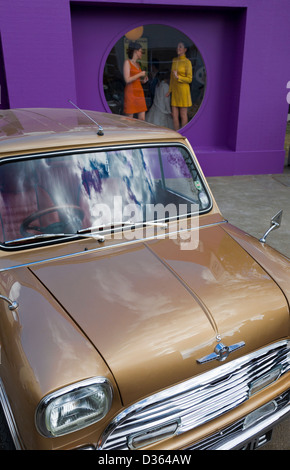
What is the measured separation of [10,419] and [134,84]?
22.4ft

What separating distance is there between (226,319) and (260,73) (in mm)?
6694

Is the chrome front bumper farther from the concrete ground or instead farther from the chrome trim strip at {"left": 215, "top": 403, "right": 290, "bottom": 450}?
the concrete ground

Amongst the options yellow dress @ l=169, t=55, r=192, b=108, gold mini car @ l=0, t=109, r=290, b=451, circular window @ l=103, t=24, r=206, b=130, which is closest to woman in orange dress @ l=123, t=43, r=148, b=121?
circular window @ l=103, t=24, r=206, b=130

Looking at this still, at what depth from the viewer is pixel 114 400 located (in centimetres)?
163

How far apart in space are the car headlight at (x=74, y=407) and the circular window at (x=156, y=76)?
21.8ft

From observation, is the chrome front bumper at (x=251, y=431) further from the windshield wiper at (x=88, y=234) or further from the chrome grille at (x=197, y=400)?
the windshield wiper at (x=88, y=234)

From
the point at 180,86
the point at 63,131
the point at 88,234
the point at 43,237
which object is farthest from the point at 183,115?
the point at 43,237

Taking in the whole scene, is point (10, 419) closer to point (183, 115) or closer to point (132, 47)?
point (132, 47)

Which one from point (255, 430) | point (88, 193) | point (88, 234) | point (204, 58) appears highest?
point (204, 58)

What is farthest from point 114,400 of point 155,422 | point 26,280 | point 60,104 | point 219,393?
point 60,104

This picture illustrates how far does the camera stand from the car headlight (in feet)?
4.96

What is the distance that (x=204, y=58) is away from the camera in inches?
295

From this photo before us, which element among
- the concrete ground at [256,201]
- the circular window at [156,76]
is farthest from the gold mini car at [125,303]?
the circular window at [156,76]
